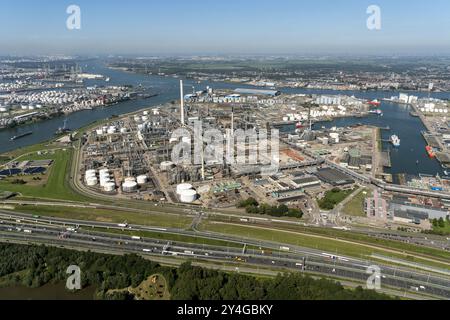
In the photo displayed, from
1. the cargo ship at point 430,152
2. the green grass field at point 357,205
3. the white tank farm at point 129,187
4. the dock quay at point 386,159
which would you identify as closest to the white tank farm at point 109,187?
the white tank farm at point 129,187

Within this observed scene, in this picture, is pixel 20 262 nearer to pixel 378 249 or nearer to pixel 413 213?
pixel 378 249

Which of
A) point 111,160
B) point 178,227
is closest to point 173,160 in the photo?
point 111,160

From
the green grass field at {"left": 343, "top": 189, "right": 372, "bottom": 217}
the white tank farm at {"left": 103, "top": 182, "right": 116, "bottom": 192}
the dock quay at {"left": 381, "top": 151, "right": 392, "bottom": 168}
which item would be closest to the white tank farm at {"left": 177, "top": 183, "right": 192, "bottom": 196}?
the white tank farm at {"left": 103, "top": 182, "right": 116, "bottom": 192}

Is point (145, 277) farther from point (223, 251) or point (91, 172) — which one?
point (91, 172)

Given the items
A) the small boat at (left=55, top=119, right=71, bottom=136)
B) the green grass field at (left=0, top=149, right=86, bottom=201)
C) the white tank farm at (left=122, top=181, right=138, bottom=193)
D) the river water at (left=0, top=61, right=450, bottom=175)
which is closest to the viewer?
the green grass field at (left=0, top=149, right=86, bottom=201)

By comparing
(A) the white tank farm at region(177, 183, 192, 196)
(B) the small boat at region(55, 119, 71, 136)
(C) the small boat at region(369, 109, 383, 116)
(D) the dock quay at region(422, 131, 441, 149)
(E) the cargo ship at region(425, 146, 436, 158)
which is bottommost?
(A) the white tank farm at region(177, 183, 192, 196)

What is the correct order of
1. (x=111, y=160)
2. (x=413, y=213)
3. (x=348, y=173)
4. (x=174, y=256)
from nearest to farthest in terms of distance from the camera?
(x=174, y=256), (x=413, y=213), (x=348, y=173), (x=111, y=160)

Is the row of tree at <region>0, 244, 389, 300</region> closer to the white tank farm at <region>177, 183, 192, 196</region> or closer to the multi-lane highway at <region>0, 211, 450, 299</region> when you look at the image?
the multi-lane highway at <region>0, 211, 450, 299</region>
